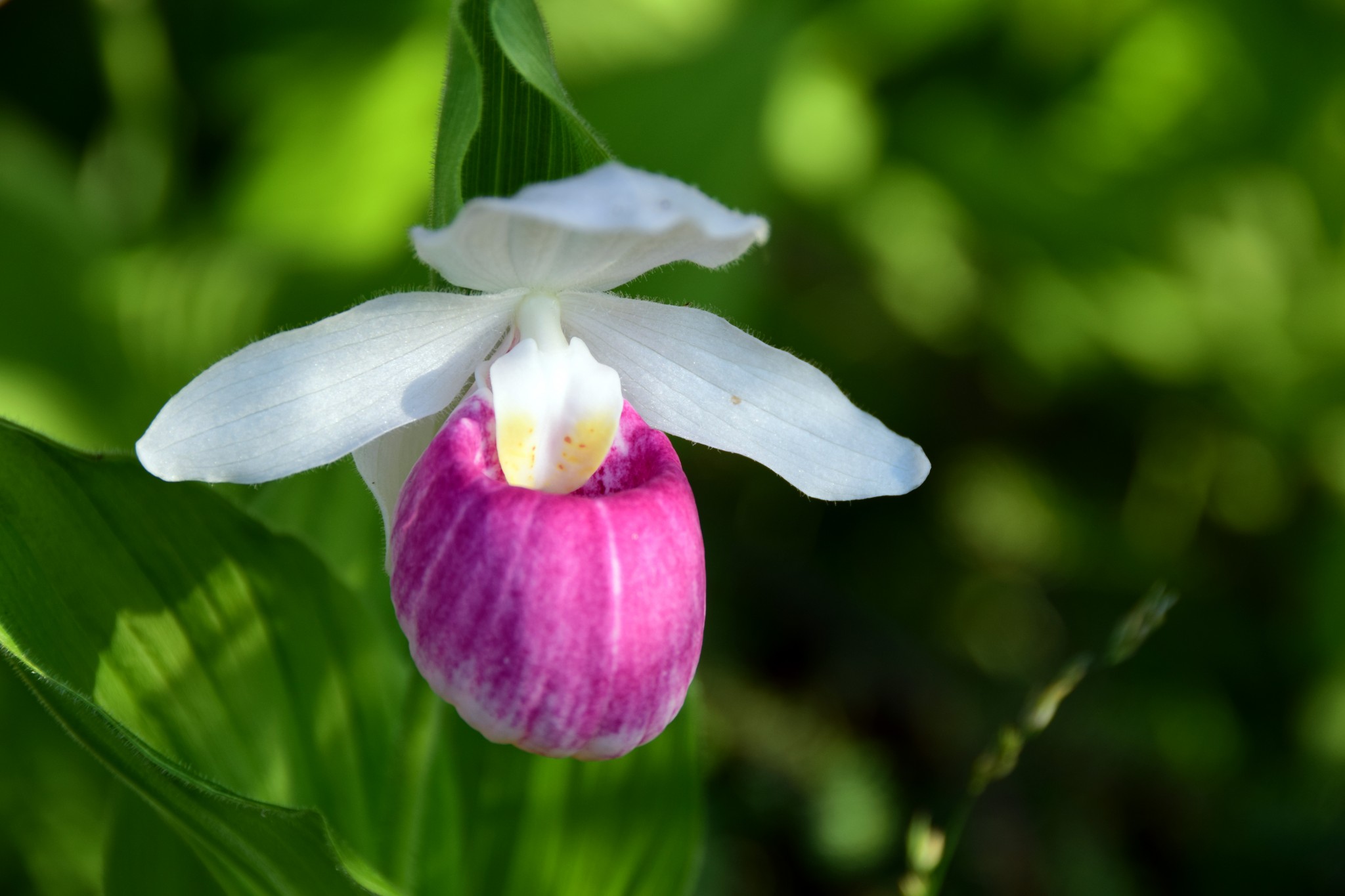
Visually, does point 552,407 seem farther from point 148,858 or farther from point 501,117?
point 148,858

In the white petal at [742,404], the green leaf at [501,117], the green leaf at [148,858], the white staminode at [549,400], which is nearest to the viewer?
the green leaf at [501,117]

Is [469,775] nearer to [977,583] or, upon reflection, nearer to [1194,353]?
A: [977,583]

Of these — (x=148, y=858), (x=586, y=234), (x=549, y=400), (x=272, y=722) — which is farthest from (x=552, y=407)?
(x=148, y=858)

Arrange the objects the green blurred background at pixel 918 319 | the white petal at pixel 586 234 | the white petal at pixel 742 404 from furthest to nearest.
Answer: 1. the green blurred background at pixel 918 319
2. the white petal at pixel 742 404
3. the white petal at pixel 586 234

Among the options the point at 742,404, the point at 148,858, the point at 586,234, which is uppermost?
the point at 586,234

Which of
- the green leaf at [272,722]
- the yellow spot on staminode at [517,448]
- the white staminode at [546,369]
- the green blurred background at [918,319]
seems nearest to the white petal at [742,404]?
the white staminode at [546,369]

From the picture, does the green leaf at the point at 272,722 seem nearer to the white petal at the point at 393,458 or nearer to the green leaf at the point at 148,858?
the green leaf at the point at 148,858

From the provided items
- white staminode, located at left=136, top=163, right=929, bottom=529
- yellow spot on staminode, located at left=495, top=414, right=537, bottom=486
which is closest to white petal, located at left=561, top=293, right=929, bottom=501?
white staminode, located at left=136, top=163, right=929, bottom=529

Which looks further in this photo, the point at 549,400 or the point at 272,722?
the point at 272,722

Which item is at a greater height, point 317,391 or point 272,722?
point 317,391
